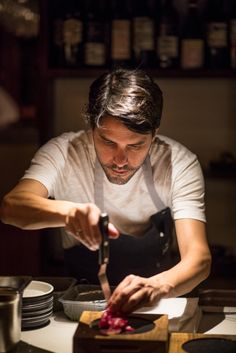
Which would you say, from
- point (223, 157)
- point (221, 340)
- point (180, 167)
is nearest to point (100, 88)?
point (180, 167)

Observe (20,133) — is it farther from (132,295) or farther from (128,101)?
(132,295)

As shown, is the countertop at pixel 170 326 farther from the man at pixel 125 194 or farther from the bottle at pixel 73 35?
the bottle at pixel 73 35

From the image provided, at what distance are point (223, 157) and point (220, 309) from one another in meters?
1.47

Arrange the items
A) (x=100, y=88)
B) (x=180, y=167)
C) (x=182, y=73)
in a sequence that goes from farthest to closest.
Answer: (x=182, y=73), (x=180, y=167), (x=100, y=88)

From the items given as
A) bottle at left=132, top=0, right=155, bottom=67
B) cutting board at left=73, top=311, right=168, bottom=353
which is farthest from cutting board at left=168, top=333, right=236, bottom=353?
bottle at left=132, top=0, right=155, bottom=67

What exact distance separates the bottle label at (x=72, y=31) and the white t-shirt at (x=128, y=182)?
3.05 ft

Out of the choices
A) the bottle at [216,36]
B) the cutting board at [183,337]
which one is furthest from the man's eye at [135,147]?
the bottle at [216,36]

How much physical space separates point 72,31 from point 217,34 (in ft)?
2.35

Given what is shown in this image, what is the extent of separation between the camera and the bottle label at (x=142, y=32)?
316 cm

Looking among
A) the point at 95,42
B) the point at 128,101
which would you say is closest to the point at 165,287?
the point at 128,101

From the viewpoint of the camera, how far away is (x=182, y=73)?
3.19 meters

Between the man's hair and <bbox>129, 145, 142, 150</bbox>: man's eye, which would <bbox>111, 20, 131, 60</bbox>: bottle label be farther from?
<bbox>129, 145, 142, 150</bbox>: man's eye

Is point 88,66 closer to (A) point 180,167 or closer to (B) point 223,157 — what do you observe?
(B) point 223,157

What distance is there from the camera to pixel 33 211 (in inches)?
76.7
